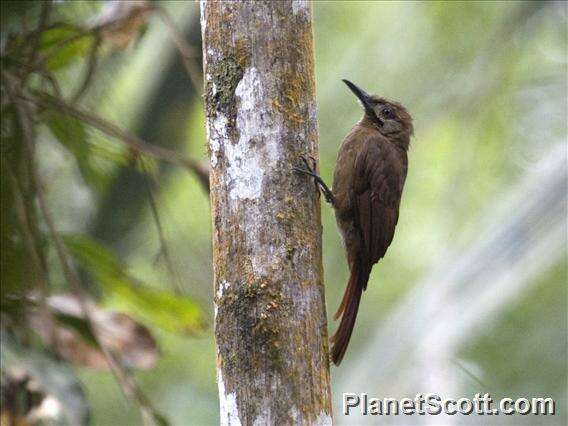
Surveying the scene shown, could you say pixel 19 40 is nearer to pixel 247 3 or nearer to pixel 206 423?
pixel 247 3

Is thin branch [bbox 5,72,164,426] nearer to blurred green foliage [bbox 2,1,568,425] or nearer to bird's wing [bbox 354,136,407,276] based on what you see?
blurred green foliage [bbox 2,1,568,425]

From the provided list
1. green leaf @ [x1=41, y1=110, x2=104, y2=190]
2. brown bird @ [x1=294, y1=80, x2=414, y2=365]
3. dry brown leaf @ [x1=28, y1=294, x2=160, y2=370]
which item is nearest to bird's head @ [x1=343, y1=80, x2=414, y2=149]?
brown bird @ [x1=294, y1=80, x2=414, y2=365]

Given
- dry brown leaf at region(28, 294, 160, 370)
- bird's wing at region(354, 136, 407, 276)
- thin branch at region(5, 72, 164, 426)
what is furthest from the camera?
bird's wing at region(354, 136, 407, 276)

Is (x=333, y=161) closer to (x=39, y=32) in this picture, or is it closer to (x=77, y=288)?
(x=39, y=32)

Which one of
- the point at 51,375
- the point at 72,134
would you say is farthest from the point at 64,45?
the point at 51,375

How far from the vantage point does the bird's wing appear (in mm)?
4367

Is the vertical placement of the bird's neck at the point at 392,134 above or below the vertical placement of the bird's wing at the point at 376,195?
above

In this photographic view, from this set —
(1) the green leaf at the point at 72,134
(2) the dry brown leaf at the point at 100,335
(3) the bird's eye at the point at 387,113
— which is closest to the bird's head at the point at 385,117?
(3) the bird's eye at the point at 387,113

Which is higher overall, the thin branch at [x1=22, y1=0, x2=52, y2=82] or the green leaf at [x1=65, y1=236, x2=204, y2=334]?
the thin branch at [x1=22, y1=0, x2=52, y2=82]

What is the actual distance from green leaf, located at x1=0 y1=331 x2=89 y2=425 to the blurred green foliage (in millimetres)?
283

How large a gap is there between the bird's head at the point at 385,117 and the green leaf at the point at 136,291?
1278 mm

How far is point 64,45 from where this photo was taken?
172 inches

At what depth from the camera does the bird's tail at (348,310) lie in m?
3.90

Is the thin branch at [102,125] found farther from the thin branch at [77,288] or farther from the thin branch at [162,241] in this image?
the thin branch at [77,288]
